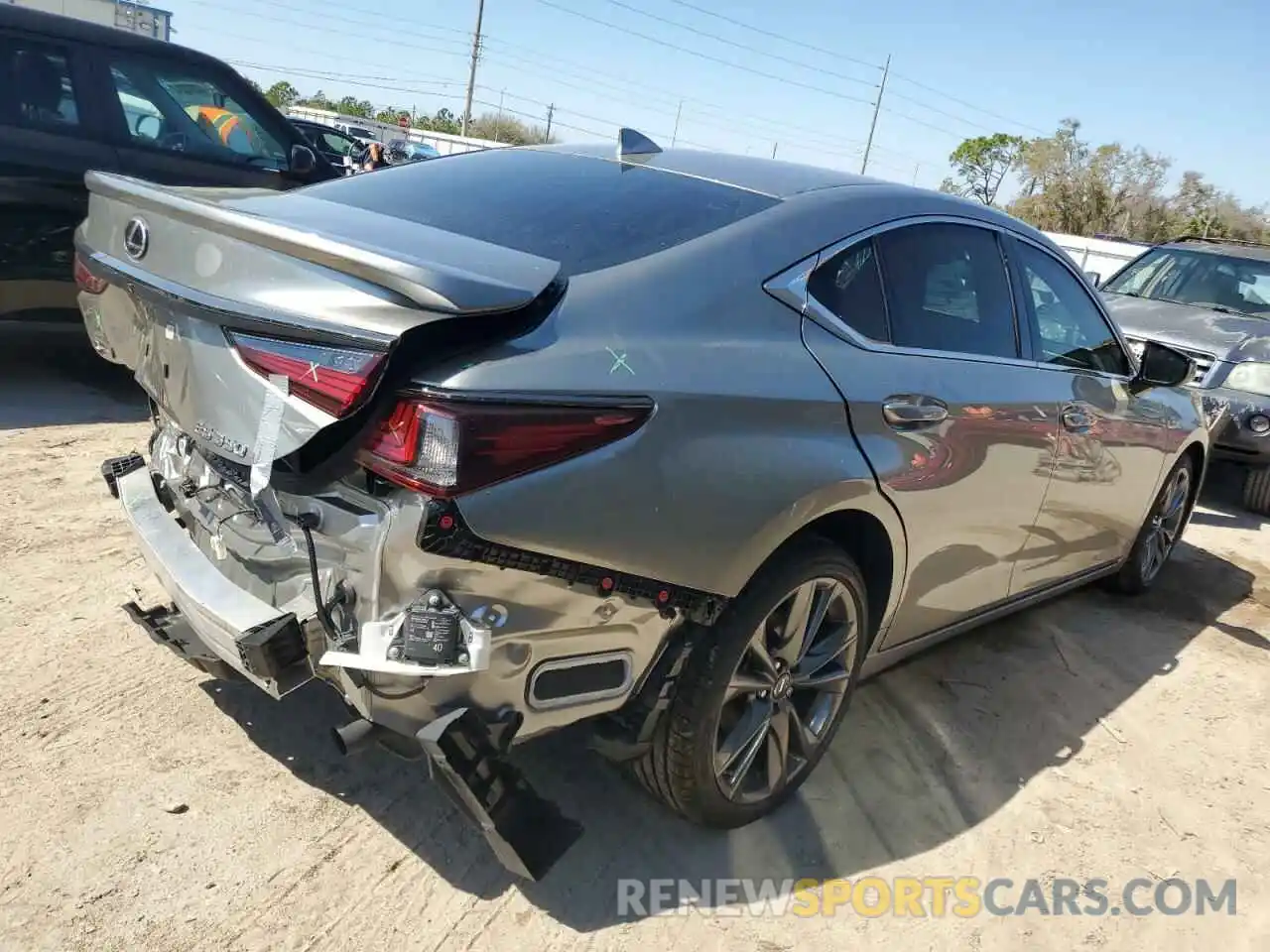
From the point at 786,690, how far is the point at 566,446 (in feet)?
3.53

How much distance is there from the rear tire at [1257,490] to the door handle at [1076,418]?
13.1 feet

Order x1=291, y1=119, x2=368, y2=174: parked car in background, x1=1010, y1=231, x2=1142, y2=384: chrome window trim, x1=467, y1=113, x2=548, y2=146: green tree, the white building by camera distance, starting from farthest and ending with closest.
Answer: x1=467, y1=113, x2=548, y2=146: green tree
the white building
x1=291, y1=119, x2=368, y2=174: parked car in background
x1=1010, y1=231, x2=1142, y2=384: chrome window trim

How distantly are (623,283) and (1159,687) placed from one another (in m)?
3.05

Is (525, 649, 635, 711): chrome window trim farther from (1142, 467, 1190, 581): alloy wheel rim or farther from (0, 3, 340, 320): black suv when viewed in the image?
(0, 3, 340, 320): black suv

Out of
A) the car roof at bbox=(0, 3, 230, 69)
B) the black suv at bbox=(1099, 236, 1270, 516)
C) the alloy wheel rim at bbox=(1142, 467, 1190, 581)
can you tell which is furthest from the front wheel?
the car roof at bbox=(0, 3, 230, 69)

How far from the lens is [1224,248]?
849cm

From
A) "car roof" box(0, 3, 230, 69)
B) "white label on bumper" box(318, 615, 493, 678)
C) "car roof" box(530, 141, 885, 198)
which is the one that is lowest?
"white label on bumper" box(318, 615, 493, 678)

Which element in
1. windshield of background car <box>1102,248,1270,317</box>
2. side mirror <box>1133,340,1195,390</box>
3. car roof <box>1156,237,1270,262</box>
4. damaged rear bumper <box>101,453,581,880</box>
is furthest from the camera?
car roof <box>1156,237,1270,262</box>

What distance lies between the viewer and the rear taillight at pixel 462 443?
181 cm

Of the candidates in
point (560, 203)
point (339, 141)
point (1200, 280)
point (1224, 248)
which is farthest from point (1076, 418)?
point (339, 141)

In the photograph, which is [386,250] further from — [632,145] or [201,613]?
[632,145]

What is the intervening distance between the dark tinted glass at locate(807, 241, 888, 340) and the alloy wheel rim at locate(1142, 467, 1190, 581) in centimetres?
275

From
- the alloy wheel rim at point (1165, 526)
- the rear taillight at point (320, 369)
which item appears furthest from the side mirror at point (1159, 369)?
the rear taillight at point (320, 369)

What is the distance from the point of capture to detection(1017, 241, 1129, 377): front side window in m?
3.52
